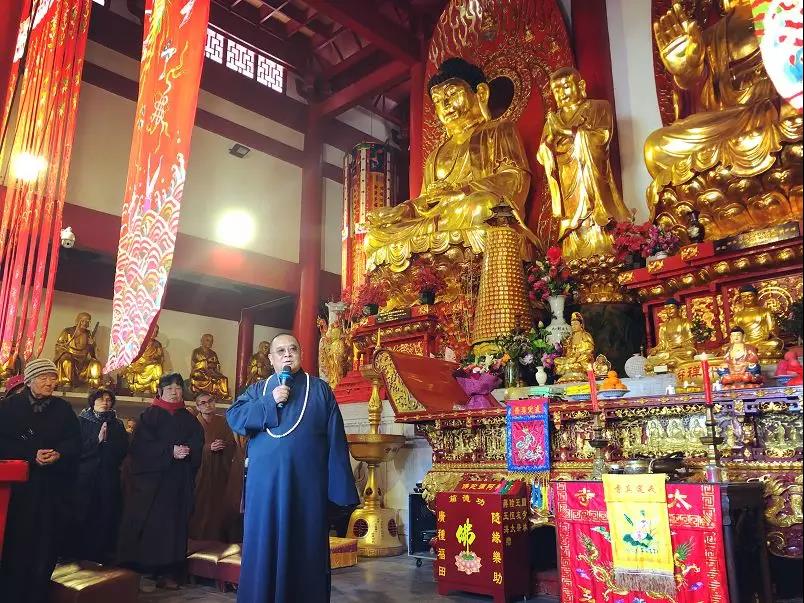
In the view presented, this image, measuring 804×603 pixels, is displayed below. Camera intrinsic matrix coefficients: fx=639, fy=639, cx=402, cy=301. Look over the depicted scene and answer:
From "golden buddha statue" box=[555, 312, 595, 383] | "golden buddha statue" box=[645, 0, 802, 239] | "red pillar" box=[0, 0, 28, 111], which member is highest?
"red pillar" box=[0, 0, 28, 111]

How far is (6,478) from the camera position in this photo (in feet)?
8.61

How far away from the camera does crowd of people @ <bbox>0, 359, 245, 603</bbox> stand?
299 cm

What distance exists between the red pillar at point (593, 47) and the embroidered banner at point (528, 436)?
12.6 feet

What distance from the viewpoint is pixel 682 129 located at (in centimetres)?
472

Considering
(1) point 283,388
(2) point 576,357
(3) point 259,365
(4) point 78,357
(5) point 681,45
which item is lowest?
(1) point 283,388

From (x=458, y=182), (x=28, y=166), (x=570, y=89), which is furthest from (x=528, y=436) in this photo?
(x=28, y=166)

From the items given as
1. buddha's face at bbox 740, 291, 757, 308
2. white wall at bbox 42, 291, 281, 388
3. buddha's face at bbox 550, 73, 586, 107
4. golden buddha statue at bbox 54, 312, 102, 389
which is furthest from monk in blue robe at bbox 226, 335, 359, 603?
white wall at bbox 42, 291, 281, 388

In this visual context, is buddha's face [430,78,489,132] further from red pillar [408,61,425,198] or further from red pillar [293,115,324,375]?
red pillar [293,115,324,375]

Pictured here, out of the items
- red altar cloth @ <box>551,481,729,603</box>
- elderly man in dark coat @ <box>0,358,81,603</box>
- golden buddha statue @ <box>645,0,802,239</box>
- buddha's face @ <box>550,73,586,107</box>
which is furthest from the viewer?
buddha's face @ <box>550,73,586,107</box>

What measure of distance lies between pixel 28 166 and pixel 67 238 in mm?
2177

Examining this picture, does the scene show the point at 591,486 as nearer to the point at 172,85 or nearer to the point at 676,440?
the point at 676,440

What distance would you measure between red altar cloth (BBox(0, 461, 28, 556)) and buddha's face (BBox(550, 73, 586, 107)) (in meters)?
5.07

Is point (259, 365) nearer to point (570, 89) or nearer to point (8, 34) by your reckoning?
point (8, 34)

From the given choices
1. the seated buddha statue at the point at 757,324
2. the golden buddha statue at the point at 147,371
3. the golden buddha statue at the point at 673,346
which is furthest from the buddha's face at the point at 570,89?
the golden buddha statue at the point at 147,371
